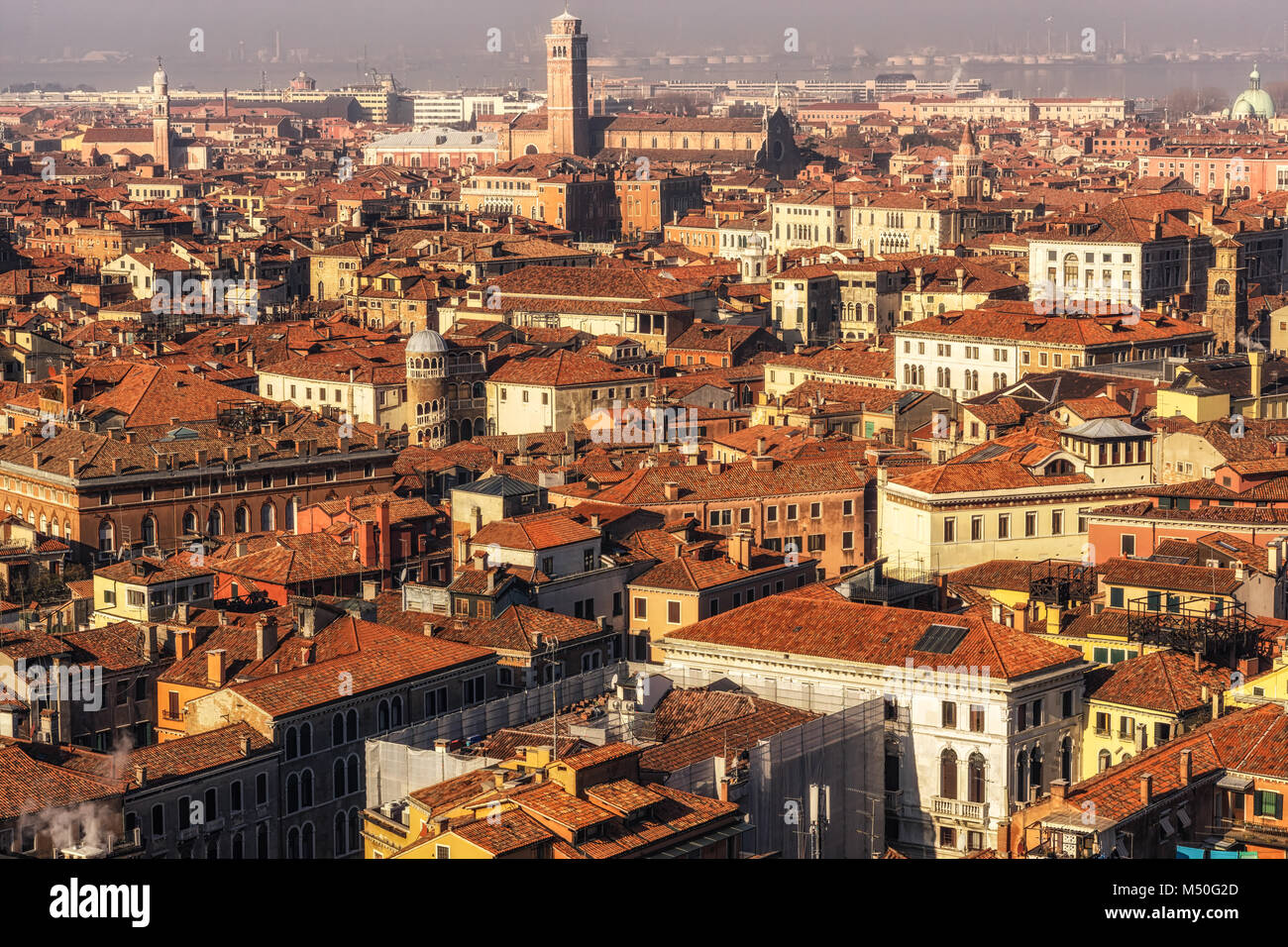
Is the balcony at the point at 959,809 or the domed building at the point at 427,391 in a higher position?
the domed building at the point at 427,391

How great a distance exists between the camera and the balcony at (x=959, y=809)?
69.3 ft

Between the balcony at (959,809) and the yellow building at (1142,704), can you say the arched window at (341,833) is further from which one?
the yellow building at (1142,704)

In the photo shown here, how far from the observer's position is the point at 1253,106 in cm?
17312

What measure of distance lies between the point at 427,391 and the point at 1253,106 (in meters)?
137

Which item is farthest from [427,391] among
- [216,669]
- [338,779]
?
[338,779]

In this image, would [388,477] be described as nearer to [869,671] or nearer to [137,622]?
[137,622]

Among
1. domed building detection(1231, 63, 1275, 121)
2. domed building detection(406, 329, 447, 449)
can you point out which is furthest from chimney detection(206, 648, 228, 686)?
domed building detection(1231, 63, 1275, 121)

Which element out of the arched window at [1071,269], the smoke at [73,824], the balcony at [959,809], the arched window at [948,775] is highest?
the arched window at [1071,269]

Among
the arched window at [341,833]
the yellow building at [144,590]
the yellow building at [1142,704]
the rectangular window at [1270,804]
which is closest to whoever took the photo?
the rectangular window at [1270,804]

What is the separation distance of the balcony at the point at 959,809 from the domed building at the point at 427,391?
26.8m

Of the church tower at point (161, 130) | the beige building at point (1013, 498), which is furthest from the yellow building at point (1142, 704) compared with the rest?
the church tower at point (161, 130)

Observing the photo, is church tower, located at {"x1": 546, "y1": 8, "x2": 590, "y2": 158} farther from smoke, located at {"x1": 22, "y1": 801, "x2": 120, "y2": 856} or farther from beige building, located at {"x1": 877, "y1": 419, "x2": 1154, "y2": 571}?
smoke, located at {"x1": 22, "y1": 801, "x2": 120, "y2": 856}

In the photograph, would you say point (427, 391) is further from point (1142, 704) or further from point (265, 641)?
point (1142, 704)
